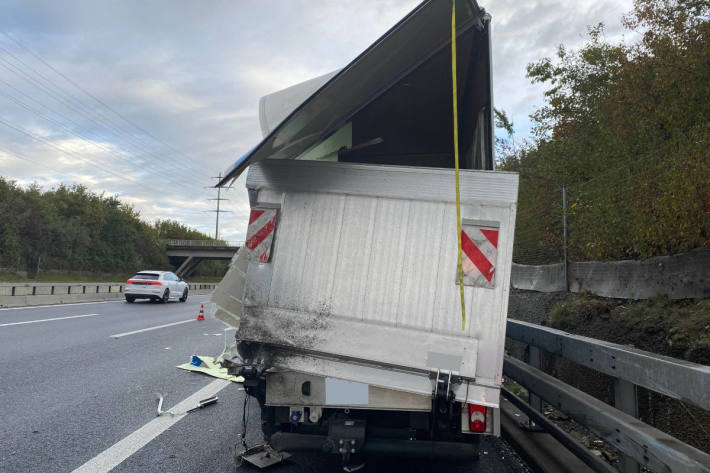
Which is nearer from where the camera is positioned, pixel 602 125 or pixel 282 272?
pixel 282 272

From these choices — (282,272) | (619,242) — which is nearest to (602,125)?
(619,242)

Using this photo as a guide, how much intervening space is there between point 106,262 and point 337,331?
80.4 m

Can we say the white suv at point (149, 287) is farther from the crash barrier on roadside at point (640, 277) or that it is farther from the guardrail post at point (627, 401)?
the guardrail post at point (627, 401)

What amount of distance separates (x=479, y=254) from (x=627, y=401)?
4.05 feet

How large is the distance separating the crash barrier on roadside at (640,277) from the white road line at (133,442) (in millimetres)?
5264

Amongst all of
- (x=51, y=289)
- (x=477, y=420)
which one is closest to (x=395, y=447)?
(x=477, y=420)

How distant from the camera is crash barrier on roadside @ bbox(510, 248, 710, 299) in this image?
5070 mm

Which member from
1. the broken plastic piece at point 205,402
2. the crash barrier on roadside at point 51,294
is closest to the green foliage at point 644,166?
the broken plastic piece at point 205,402

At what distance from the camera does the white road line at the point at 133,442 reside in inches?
161

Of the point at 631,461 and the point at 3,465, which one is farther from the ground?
the point at 631,461

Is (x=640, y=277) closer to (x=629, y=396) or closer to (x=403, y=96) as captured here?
(x=629, y=396)

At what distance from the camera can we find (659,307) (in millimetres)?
5418

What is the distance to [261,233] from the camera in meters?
3.75

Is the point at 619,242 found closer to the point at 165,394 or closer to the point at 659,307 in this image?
the point at 659,307
